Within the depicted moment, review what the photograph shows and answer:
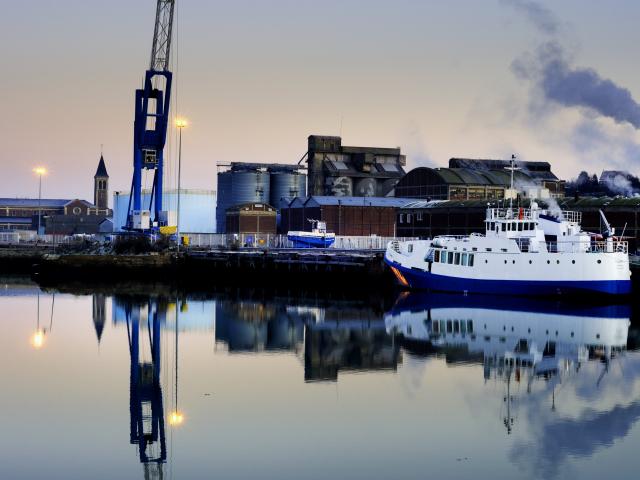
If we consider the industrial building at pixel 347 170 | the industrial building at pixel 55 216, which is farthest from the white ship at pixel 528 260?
the industrial building at pixel 55 216

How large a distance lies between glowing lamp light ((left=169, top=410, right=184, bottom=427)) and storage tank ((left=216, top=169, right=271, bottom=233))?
313ft

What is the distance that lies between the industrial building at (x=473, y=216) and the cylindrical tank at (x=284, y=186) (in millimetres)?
32232

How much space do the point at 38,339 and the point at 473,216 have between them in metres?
48.2

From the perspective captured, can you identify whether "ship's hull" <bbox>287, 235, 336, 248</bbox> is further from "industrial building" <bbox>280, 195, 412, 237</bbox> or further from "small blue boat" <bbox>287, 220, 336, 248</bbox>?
"industrial building" <bbox>280, 195, 412, 237</bbox>

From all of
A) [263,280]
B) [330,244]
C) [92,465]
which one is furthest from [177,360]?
[330,244]

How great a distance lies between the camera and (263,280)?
76125mm

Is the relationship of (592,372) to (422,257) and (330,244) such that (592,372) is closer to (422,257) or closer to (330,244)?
(422,257)

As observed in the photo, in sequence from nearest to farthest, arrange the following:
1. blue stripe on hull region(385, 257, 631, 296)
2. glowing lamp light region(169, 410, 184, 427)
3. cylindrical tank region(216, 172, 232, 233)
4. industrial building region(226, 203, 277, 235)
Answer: glowing lamp light region(169, 410, 184, 427)
blue stripe on hull region(385, 257, 631, 296)
industrial building region(226, 203, 277, 235)
cylindrical tank region(216, 172, 232, 233)

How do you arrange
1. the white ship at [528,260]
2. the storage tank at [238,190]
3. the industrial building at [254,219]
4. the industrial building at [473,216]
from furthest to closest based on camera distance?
1. the storage tank at [238,190]
2. the industrial building at [254,219]
3. the industrial building at [473,216]
4. the white ship at [528,260]

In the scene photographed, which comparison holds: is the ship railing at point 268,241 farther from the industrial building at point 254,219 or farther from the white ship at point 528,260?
the white ship at point 528,260

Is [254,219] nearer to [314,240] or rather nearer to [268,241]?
[268,241]

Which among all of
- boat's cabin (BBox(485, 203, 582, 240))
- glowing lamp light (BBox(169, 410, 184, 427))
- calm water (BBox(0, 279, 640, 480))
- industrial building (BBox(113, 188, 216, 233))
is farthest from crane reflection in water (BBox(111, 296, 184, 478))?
industrial building (BBox(113, 188, 216, 233))

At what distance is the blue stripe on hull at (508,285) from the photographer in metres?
57.7

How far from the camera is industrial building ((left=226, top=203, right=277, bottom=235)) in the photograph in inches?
4390
